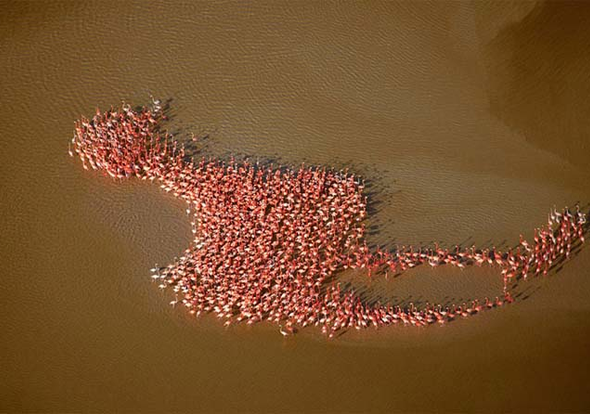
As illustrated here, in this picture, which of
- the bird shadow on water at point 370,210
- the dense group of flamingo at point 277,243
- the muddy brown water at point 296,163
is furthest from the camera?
the bird shadow on water at point 370,210

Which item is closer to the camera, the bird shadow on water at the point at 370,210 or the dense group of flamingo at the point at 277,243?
the dense group of flamingo at the point at 277,243

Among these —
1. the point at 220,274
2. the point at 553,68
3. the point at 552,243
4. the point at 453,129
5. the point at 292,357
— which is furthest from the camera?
the point at 553,68

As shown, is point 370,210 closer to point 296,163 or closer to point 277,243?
point 296,163

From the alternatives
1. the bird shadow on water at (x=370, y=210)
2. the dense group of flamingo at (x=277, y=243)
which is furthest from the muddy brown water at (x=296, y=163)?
the dense group of flamingo at (x=277, y=243)

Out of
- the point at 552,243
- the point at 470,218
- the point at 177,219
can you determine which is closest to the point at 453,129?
the point at 470,218

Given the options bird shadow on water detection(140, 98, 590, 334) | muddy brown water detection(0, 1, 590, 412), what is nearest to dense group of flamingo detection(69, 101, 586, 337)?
bird shadow on water detection(140, 98, 590, 334)

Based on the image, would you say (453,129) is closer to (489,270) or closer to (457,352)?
(489,270)

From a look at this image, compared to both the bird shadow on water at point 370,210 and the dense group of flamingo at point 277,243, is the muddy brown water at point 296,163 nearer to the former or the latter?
the bird shadow on water at point 370,210
